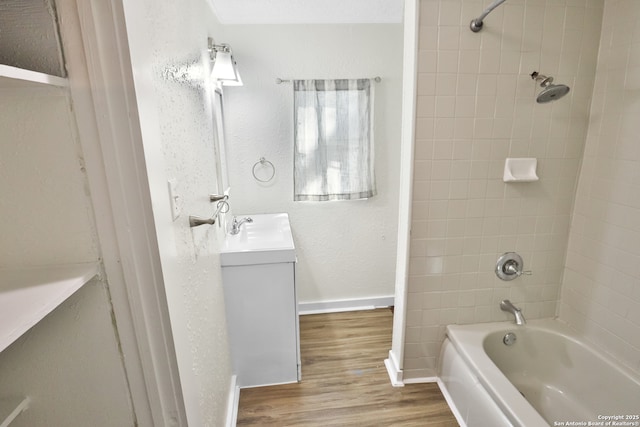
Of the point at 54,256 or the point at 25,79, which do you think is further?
the point at 54,256

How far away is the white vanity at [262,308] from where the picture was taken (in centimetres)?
169

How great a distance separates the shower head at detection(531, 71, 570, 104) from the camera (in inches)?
49.6

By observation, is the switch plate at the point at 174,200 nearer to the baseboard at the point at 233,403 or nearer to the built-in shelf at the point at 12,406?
the built-in shelf at the point at 12,406

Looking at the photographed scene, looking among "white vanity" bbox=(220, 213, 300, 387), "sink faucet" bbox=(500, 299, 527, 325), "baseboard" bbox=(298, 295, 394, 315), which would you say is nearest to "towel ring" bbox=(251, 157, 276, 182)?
"white vanity" bbox=(220, 213, 300, 387)

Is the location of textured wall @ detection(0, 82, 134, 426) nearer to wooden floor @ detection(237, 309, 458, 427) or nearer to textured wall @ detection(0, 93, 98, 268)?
textured wall @ detection(0, 93, 98, 268)

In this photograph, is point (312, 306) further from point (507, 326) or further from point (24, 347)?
point (24, 347)

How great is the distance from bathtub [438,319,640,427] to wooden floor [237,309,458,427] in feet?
0.60

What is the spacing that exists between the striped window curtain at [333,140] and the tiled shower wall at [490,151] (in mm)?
889

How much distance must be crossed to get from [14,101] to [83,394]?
0.63 metres

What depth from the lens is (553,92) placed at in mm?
1287

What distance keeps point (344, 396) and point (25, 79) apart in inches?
75.5

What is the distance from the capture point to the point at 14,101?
0.56 metres

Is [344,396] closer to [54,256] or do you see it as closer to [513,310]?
[513,310]

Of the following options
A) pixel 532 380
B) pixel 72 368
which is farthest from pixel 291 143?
pixel 532 380
